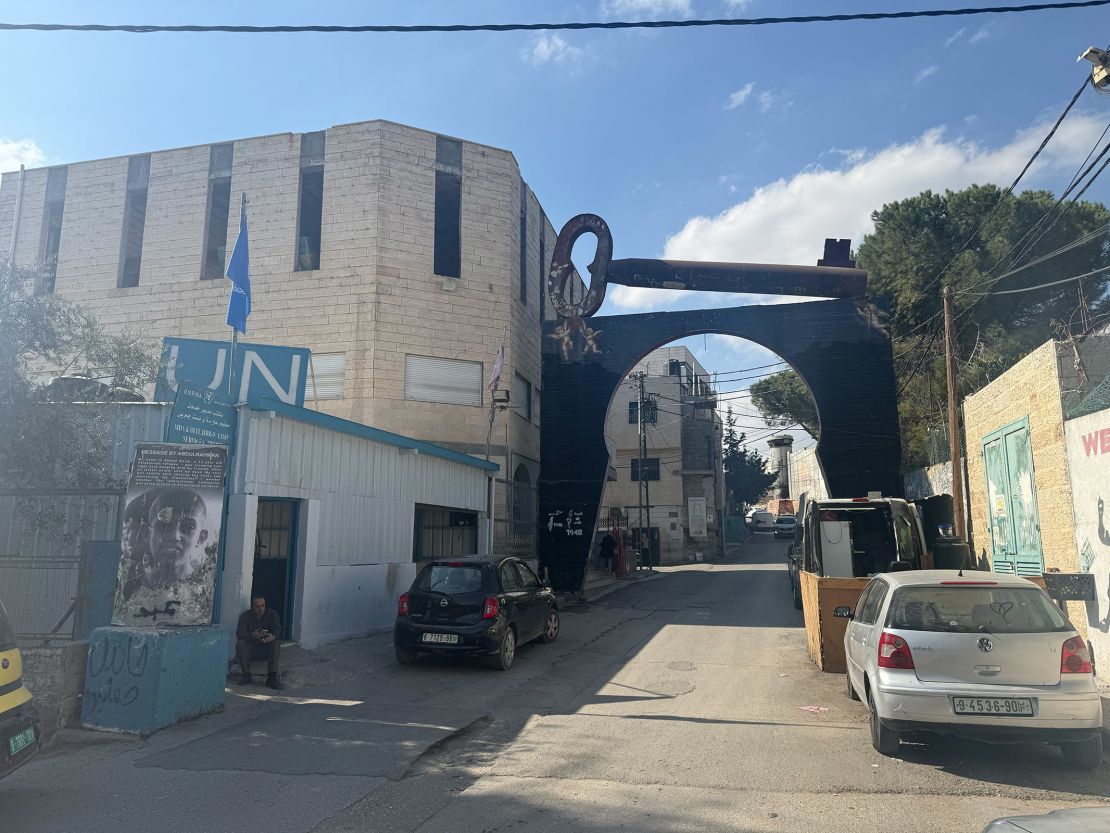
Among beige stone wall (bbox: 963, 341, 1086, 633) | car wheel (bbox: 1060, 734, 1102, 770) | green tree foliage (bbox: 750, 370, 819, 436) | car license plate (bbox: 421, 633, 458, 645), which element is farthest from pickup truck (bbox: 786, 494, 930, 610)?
green tree foliage (bbox: 750, 370, 819, 436)

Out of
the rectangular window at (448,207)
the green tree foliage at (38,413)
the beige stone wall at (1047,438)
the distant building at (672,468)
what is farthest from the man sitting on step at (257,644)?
the distant building at (672,468)

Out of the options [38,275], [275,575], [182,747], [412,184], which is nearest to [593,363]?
[412,184]

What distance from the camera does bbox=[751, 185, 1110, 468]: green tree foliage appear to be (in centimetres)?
2500

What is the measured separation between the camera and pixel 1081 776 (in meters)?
5.50

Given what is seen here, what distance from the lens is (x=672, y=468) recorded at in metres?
42.2

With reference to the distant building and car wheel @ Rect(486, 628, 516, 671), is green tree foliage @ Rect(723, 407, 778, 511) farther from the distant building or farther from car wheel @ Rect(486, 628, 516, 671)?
car wheel @ Rect(486, 628, 516, 671)

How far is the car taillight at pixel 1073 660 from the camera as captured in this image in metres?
5.55

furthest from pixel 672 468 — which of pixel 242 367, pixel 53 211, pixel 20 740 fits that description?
pixel 20 740

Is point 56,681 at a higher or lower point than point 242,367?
lower

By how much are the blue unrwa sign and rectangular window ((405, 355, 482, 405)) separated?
6.17 metres

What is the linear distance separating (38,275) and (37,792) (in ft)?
23.2

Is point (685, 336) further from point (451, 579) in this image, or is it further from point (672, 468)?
point (672, 468)

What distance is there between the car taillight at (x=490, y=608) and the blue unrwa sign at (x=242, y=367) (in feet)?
19.3

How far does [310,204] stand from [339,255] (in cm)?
257
